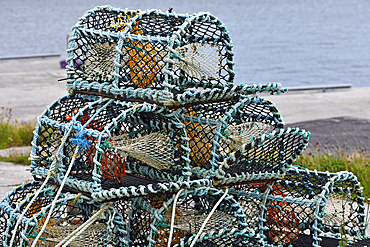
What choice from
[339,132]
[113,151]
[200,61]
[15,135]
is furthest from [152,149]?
[339,132]

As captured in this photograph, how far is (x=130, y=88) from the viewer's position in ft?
11.3

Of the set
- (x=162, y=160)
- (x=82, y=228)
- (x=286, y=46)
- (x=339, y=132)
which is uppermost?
(x=162, y=160)

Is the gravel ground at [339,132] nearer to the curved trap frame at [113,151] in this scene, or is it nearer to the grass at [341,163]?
the grass at [341,163]

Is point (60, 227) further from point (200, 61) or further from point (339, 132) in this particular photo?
point (339, 132)

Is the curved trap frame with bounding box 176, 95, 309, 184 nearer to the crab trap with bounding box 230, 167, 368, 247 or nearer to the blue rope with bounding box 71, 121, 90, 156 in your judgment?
the crab trap with bounding box 230, 167, 368, 247

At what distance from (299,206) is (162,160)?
1.15 meters

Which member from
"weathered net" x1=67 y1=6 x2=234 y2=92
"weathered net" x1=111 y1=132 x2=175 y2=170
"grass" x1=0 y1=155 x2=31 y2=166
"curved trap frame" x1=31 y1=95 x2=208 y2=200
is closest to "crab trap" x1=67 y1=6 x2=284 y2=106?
"weathered net" x1=67 y1=6 x2=234 y2=92

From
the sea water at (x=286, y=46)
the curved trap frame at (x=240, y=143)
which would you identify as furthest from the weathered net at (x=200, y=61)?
the sea water at (x=286, y=46)

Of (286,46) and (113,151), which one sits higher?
(113,151)

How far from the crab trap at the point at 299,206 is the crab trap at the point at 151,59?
2.44 feet

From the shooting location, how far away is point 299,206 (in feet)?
12.7

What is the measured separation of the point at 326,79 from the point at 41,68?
990cm

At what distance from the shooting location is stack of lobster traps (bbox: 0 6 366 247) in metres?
3.27

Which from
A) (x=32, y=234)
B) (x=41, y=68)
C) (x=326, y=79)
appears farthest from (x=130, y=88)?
(x=326, y=79)
